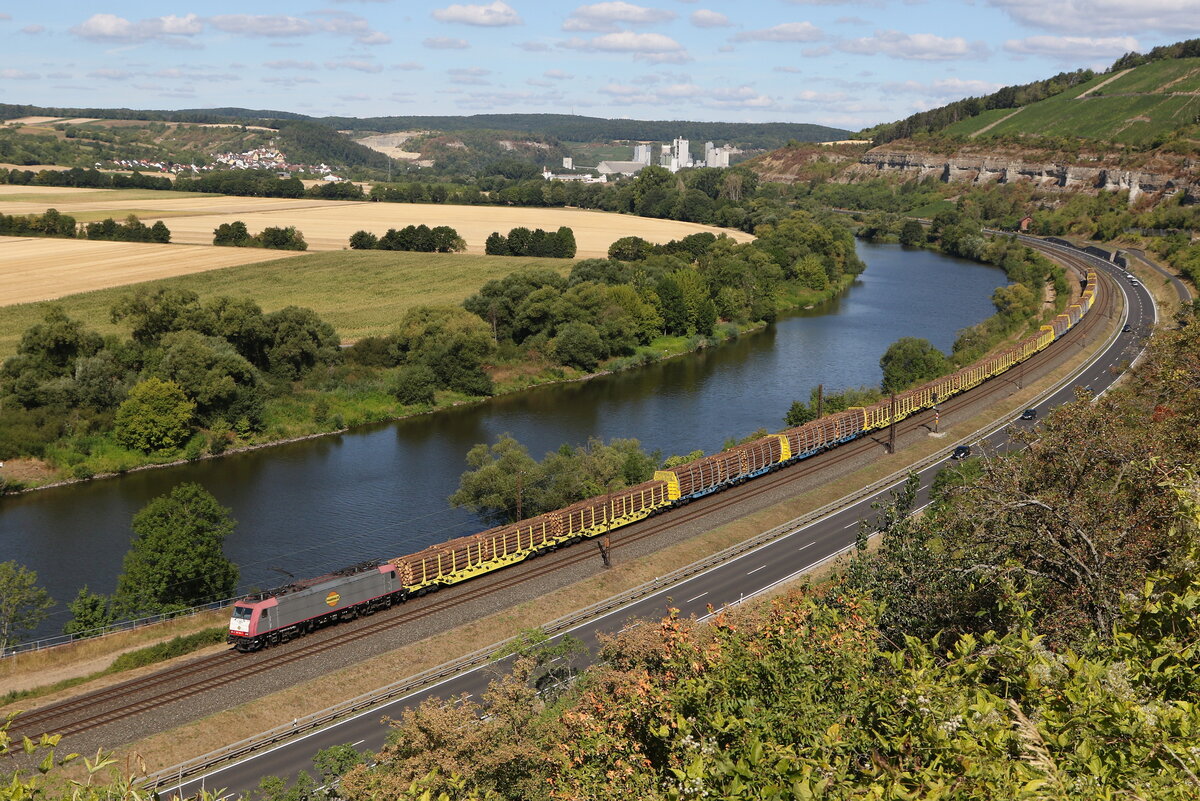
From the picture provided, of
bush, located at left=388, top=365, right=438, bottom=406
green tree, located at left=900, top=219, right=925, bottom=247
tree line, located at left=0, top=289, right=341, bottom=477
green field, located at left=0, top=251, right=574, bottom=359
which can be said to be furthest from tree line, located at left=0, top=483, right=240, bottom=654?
green tree, located at left=900, top=219, right=925, bottom=247

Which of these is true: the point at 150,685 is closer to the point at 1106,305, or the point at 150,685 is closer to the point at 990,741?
the point at 990,741

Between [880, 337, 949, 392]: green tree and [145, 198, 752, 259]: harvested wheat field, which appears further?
[145, 198, 752, 259]: harvested wheat field

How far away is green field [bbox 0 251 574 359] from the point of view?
9138cm

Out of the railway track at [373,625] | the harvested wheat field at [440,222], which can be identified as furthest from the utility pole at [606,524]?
the harvested wheat field at [440,222]

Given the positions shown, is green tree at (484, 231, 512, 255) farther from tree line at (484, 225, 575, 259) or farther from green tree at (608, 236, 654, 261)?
green tree at (608, 236, 654, 261)

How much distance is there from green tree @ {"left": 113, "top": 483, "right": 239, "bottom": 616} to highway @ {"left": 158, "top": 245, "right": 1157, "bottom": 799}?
523 inches

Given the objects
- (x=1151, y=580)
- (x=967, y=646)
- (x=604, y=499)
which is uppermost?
(x=1151, y=580)

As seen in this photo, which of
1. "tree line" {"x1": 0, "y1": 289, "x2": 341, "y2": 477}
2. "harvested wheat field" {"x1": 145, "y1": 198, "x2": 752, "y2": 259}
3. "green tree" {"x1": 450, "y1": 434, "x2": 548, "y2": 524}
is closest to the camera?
"green tree" {"x1": 450, "y1": 434, "x2": 548, "y2": 524}

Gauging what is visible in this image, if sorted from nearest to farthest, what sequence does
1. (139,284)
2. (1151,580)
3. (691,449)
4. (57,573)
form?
(1151,580)
(57,573)
(691,449)
(139,284)

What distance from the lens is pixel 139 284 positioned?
10394 cm

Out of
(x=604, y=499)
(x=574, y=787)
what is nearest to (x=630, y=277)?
→ (x=604, y=499)

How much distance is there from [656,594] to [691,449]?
1042 inches

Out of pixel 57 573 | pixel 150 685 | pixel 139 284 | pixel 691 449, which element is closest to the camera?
pixel 150 685

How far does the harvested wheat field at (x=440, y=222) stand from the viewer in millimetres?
144875
